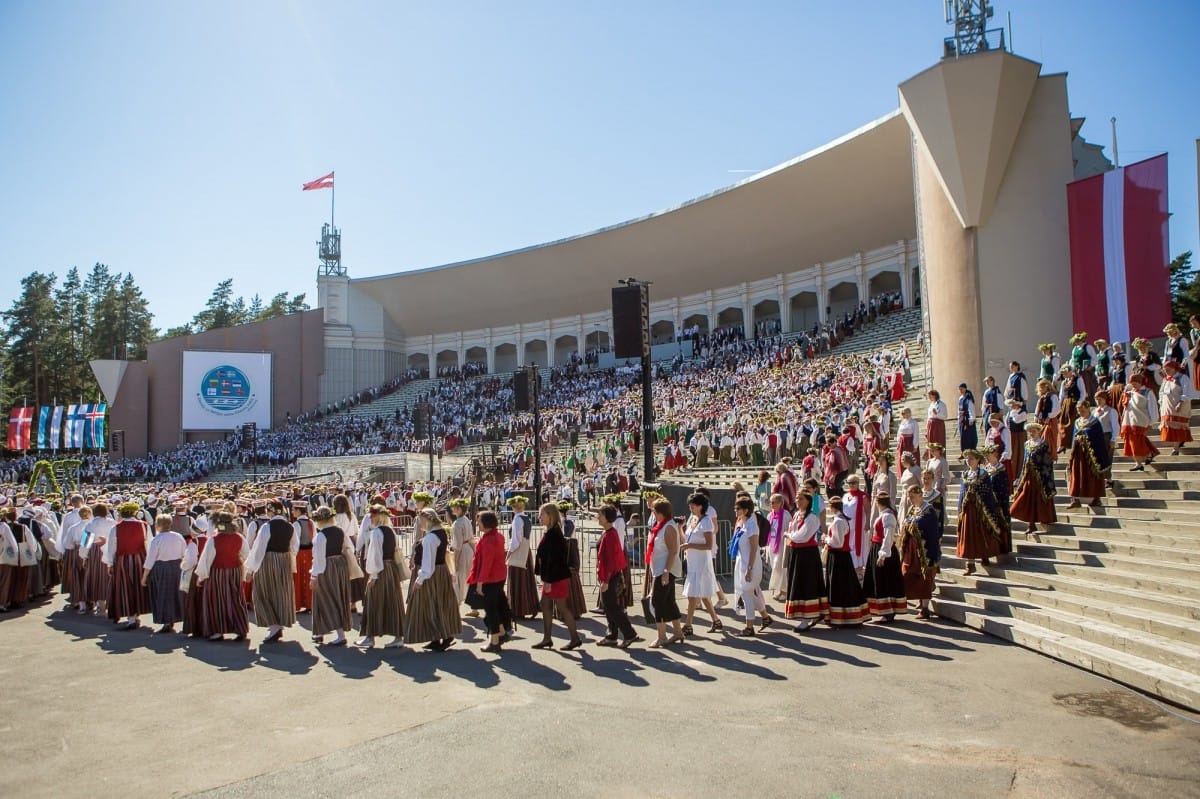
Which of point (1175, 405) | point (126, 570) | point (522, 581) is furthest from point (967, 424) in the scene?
point (126, 570)

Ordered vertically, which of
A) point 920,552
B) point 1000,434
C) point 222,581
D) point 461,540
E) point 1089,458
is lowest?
point 222,581

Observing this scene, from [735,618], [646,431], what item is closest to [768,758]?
[735,618]

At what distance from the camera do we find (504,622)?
763 cm

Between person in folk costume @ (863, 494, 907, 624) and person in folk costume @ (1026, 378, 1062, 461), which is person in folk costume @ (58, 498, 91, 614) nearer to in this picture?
person in folk costume @ (863, 494, 907, 624)

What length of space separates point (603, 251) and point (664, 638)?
113 feet

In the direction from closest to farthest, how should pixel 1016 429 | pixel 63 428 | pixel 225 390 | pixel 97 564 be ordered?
pixel 97 564, pixel 1016 429, pixel 225 390, pixel 63 428

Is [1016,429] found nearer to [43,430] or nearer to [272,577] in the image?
[272,577]

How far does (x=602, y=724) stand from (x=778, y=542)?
4.15 meters

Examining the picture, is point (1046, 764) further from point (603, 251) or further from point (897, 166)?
point (603, 251)

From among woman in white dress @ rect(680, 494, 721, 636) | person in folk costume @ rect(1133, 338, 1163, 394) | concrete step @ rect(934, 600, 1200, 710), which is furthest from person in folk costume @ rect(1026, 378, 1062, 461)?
woman in white dress @ rect(680, 494, 721, 636)

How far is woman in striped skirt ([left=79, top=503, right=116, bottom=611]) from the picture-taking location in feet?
33.4

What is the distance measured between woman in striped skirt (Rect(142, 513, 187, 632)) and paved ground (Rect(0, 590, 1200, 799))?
129 cm

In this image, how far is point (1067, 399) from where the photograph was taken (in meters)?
10.8

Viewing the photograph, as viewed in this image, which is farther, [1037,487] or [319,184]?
[319,184]
